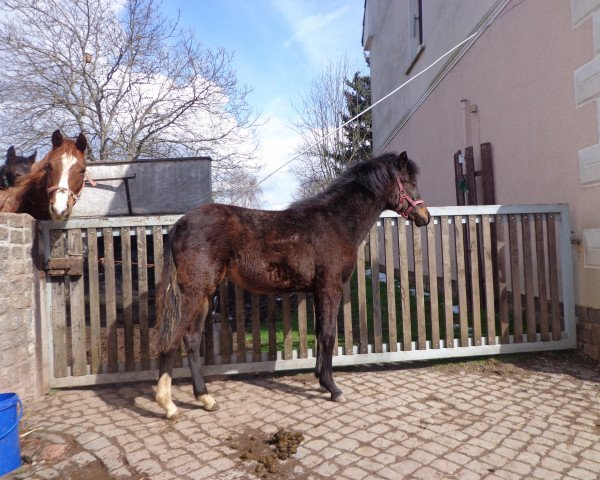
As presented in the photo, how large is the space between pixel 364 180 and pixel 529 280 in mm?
2307

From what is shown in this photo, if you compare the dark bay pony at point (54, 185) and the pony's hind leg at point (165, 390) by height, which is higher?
the dark bay pony at point (54, 185)

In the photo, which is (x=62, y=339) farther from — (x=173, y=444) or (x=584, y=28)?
(x=584, y=28)

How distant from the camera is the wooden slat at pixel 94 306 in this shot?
12.8 feet

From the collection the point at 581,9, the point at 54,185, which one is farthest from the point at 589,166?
the point at 54,185

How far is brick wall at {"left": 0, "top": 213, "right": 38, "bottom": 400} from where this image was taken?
3.23m

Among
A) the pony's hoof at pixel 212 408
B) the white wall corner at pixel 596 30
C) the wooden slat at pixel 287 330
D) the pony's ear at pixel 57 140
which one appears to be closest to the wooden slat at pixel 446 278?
the wooden slat at pixel 287 330

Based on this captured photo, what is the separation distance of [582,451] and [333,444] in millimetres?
1589

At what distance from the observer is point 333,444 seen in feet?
8.80

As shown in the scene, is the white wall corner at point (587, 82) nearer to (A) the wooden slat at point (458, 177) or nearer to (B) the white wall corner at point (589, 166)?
(B) the white wall corner at point (589, 166)

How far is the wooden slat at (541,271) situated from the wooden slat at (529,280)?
0.26 ft

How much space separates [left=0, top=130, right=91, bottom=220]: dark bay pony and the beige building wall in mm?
5052

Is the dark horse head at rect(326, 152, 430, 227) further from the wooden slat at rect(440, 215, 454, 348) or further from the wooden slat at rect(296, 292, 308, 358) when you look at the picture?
the wooden slat at rect(296, 292, 308, 358)

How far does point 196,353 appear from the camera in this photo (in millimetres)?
3441

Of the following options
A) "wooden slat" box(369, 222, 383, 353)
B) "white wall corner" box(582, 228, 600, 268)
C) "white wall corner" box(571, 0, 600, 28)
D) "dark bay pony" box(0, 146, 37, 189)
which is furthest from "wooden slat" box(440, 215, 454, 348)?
"dark bay pony" box(0, 146, 37, 189)
